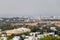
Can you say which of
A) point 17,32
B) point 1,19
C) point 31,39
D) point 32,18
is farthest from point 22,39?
point 32,18

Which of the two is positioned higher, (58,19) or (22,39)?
(22,39)

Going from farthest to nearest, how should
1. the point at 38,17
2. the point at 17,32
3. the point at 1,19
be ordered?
the point at 38,17, the point at 1,19, the point at 17,32

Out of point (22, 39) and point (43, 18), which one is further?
point (43, 18)

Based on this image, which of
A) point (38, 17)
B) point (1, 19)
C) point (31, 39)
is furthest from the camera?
point (38, 17)

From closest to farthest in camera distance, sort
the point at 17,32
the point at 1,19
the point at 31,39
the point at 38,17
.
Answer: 1. the point at 31,39
2. the point at 17,32
3. the point at 1,19
4. the point at 38,17

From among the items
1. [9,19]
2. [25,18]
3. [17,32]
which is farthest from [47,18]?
[17,32]

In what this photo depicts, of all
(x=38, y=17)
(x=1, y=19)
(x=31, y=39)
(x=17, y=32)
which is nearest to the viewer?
(x=31, y=39)

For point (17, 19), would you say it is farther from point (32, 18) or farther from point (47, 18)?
point (47, 18)

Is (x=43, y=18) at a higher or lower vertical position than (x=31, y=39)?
lower

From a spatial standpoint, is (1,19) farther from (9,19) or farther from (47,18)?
(47,18)
